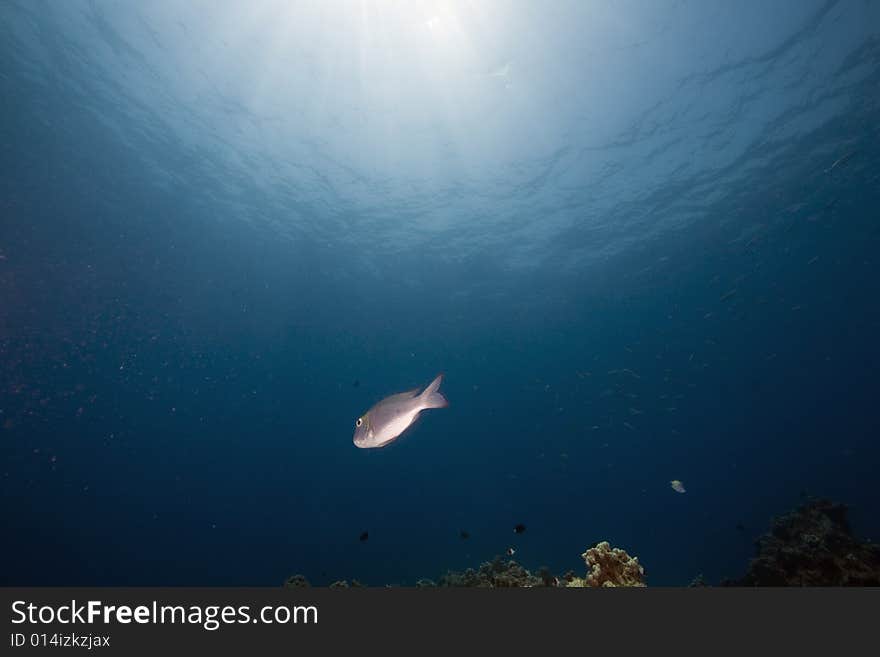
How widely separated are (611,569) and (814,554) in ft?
19.6

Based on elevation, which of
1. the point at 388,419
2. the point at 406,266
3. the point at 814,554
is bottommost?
the point at 814,554

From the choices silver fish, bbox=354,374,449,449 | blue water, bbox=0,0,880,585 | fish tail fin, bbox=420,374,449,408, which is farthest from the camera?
blue water, bbox=0,0,880,585

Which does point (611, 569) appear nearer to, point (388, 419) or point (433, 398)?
point (433, 398)

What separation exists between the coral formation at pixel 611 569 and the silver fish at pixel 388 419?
333 centimetres

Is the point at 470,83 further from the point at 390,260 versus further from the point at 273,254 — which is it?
the point at 273,254

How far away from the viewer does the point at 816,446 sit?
95.4 metres

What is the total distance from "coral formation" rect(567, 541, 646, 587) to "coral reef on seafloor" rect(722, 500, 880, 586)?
5230 mm

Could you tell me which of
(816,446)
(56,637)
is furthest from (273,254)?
(816,446)

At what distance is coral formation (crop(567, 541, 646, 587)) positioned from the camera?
15.2 feet

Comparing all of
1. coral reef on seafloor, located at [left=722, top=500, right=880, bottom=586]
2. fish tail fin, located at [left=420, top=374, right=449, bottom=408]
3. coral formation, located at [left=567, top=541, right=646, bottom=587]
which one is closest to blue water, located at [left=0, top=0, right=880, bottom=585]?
fish tail fin, located at [left=420, top=374, right=449, bottom=408]

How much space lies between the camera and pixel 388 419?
2658mm

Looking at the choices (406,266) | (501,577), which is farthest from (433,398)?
(406,266)

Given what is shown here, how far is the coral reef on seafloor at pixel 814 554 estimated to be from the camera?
7105 mm

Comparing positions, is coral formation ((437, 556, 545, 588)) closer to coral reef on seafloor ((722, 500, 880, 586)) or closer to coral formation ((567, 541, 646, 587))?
coral formation ((567, 541, 646, 587))
